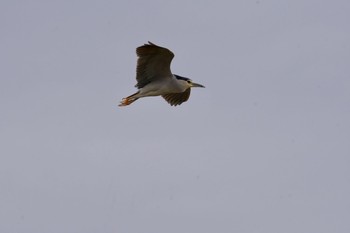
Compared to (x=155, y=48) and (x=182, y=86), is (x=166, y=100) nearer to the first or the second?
(x=182, y=86)

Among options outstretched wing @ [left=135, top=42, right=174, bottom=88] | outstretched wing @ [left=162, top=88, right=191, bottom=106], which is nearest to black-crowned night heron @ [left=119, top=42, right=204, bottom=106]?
outstretched wing @ [left=135, top=42, right=174, bottom=88]

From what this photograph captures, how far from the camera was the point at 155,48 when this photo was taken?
3409 centimetres

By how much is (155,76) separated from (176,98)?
280 cm

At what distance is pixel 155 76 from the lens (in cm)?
3578

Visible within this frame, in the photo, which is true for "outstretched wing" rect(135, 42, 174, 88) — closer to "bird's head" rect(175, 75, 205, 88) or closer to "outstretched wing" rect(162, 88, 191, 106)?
"bird's head" rect(175, 75, 205, 88)

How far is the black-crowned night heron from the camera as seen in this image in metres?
34.3

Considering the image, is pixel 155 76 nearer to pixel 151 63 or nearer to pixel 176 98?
pixel 151 63

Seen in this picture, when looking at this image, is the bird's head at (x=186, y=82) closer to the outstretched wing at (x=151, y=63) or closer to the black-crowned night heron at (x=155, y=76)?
the black-crowned night heron at (x=155, y=76)

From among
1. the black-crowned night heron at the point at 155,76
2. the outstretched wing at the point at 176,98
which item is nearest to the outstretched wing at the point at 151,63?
the black-crowned night heron at the point at 155,76

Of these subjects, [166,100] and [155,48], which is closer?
[155,48]

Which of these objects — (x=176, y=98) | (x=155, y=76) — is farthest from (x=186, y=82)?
(x=176, y=98)

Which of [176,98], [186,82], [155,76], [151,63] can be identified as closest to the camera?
[151,63]

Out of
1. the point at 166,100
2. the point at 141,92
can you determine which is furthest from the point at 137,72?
the point at 166,100

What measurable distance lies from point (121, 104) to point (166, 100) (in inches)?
97.5
